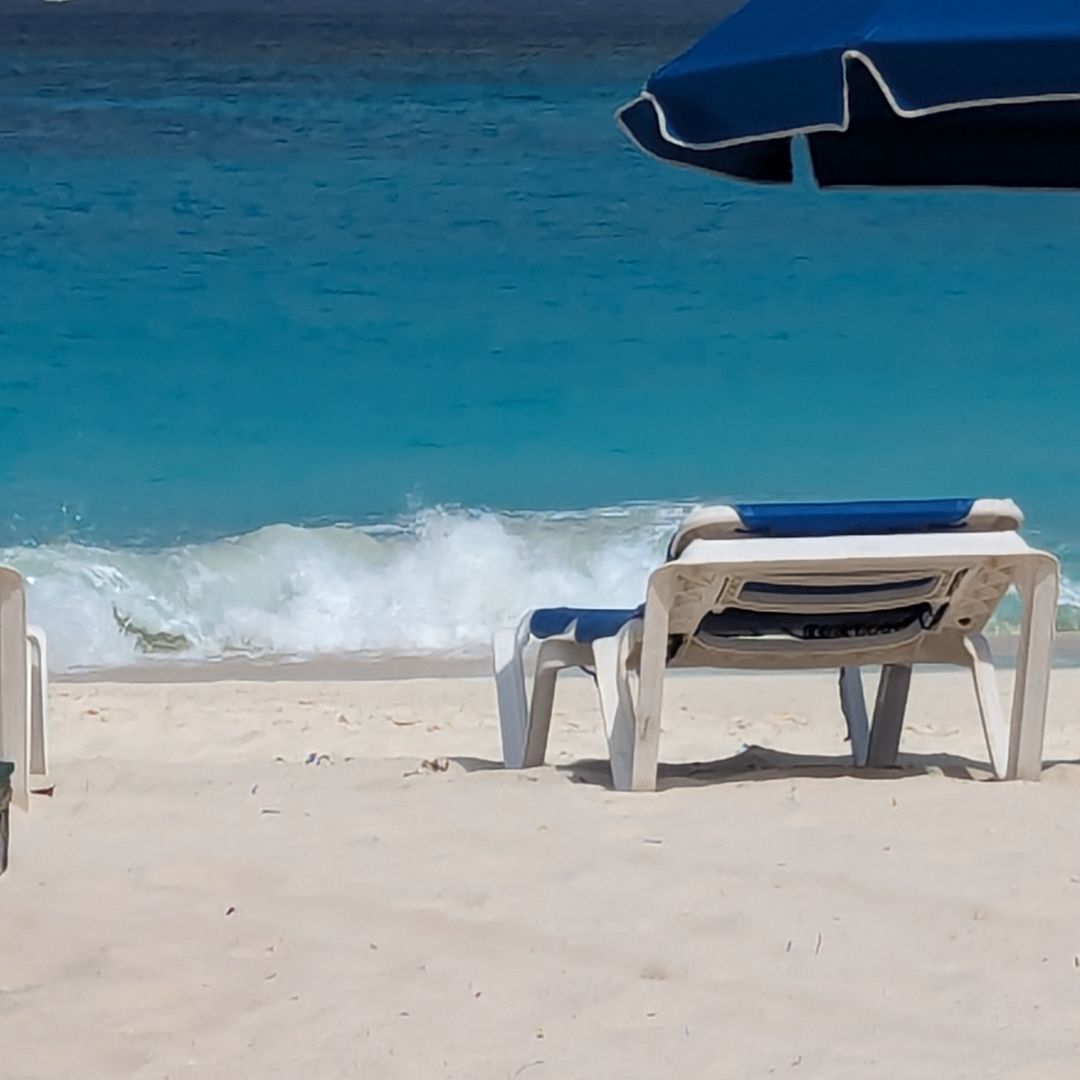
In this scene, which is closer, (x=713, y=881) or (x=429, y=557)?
(x=713, y=881)

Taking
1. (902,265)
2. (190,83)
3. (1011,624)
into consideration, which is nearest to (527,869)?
(1011,624)

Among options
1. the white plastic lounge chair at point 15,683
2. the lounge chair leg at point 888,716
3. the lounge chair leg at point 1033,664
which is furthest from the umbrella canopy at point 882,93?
the white plastic lounge chair at point 15,683

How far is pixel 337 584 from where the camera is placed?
8.57 metres

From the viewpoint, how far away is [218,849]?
3.06 m

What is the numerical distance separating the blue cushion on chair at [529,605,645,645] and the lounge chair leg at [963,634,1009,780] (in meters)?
0.68

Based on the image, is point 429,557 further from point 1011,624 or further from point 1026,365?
point 1026,365

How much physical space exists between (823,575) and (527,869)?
91 centimetres

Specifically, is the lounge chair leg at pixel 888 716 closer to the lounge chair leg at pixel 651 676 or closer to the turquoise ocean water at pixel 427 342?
the lounge chair leg at pixel 651 676

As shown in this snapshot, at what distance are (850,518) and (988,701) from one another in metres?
0.55

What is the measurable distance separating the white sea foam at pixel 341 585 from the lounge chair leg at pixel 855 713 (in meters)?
3.32

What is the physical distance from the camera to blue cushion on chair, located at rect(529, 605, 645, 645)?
3.80 meters

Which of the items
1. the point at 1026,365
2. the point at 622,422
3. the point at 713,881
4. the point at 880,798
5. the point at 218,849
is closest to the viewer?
the point at 713,881

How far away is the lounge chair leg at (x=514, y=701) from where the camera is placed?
4.07m

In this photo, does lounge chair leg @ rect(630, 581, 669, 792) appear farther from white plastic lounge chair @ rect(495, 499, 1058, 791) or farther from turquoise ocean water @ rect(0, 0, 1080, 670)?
turquoise ocean water @ rect(0, 0, 1080, 670)
